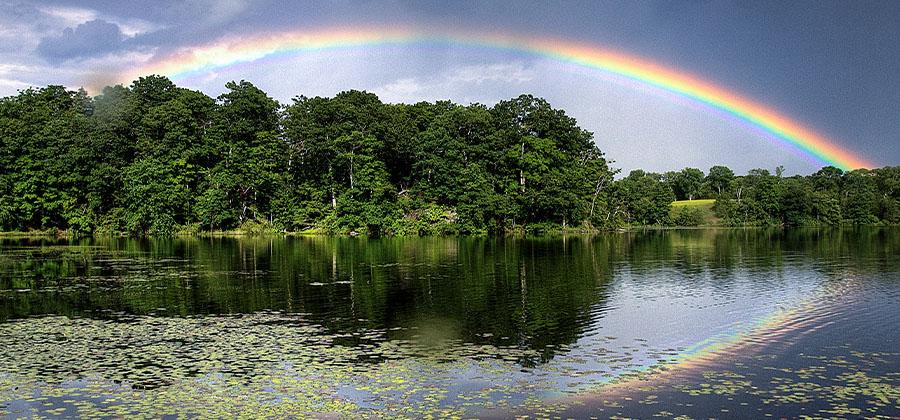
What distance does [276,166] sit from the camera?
103250 mm

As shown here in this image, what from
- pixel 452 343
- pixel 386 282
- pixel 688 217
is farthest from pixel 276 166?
pixel 688 217

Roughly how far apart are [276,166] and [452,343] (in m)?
87.6

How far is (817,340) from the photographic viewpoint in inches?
795

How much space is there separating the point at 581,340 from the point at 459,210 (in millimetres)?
→ 77073

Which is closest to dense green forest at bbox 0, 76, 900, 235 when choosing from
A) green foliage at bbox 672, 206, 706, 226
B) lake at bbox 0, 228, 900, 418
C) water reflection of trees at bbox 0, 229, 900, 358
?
water reflection of trees at bbox 0, 229, 900, 358

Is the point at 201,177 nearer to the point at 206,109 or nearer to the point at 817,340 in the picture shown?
the point at 206,109

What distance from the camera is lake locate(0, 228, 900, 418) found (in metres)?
14.1

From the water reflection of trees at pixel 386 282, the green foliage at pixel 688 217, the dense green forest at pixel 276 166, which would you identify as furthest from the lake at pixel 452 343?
the green foliage at pixel 688 217

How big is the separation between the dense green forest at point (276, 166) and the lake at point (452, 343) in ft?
188

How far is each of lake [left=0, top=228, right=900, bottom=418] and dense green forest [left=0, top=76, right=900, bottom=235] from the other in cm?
5738

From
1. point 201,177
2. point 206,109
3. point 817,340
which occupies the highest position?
point 206,109

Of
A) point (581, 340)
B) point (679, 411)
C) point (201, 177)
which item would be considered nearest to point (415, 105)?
point (201, 177)

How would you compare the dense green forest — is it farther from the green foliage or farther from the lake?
the green foliage

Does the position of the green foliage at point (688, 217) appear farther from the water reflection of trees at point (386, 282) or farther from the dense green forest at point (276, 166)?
the water reflection of trees at point (386, 282)
